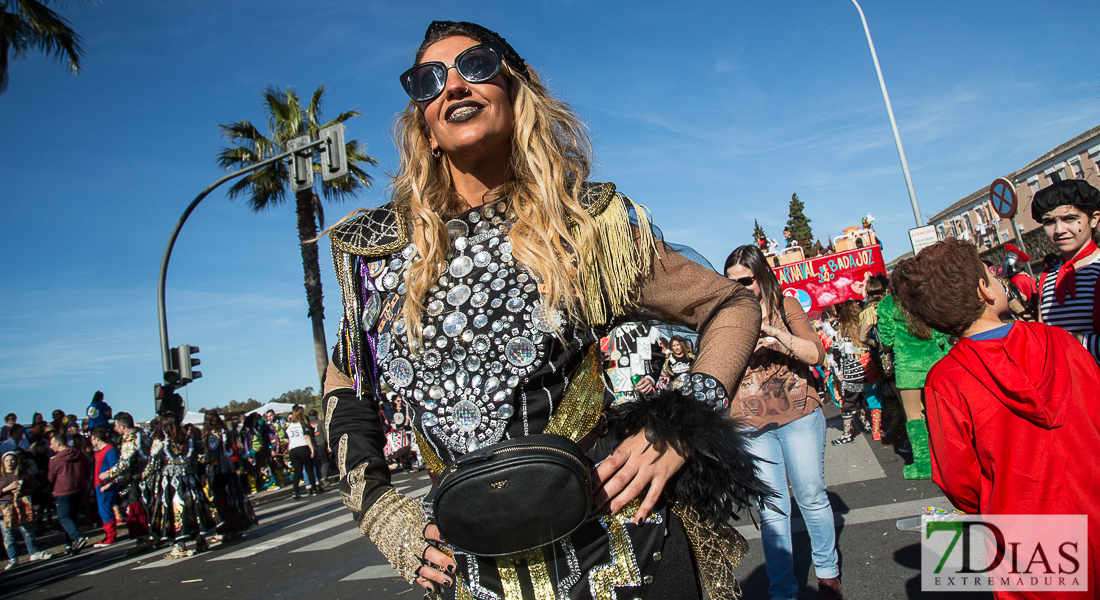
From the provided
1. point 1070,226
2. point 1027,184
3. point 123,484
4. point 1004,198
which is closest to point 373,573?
point 1070,226

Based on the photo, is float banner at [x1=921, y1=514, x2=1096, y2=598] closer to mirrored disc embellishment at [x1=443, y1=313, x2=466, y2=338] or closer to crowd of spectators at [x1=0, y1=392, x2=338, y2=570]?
mirrored disc embellishment at [x1=443, y1=313, x2=466, y2=338]

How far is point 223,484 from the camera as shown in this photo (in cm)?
957

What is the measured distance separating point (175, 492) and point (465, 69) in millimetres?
8955

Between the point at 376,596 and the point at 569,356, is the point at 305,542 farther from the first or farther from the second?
the point at 569,356

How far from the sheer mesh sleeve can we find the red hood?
130 centimetres

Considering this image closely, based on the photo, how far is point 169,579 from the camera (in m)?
7.14

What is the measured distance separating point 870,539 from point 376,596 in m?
3.62

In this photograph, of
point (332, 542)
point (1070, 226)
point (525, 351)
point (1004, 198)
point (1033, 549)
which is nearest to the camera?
point (525, 351)

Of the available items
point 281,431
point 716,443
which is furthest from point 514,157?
point 281,431

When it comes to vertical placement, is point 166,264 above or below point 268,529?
above

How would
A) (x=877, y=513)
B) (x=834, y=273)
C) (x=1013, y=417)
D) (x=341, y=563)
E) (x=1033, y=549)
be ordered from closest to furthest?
(x=1033, y=549) → (x=1013, y=417) → (x=877, y=513) → (x=341, y=563) → (x=834, y=273)

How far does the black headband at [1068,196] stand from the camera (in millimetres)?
3545

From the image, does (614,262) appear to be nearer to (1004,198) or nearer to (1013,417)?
(1013,417)

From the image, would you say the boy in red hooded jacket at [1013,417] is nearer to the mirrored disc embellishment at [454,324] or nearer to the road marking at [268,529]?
the mirrored disc embellishment at [454,324]
